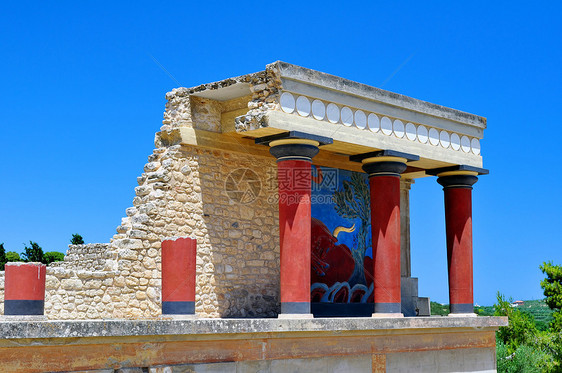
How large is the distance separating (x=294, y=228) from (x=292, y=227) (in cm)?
3

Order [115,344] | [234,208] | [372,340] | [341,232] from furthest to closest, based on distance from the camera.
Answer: [341,232], [234,208], [372,340], [115,344]

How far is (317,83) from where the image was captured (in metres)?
10.9

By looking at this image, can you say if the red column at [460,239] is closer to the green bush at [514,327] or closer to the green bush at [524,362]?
the green bush at [524,362]

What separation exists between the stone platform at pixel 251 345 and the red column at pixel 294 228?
34.6 inches

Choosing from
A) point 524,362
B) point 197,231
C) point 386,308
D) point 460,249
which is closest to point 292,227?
point 197,231

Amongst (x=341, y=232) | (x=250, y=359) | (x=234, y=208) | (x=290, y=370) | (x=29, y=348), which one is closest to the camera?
(x=29, y=348)

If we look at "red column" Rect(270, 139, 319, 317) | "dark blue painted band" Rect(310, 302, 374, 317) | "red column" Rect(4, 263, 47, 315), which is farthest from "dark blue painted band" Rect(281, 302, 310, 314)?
"red column" Rect(4, 263, 47, 315)

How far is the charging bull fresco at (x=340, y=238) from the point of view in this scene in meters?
13.0

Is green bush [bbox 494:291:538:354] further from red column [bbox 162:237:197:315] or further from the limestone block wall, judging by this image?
red column [bbox 162:237:197:315]

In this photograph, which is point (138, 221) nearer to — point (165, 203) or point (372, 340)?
point (165, 203)

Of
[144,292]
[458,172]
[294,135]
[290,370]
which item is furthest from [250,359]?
[458,172]

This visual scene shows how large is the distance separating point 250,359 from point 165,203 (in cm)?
333

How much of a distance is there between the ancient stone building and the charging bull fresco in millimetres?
32

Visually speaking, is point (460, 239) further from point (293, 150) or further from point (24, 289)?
point (24, 289)
